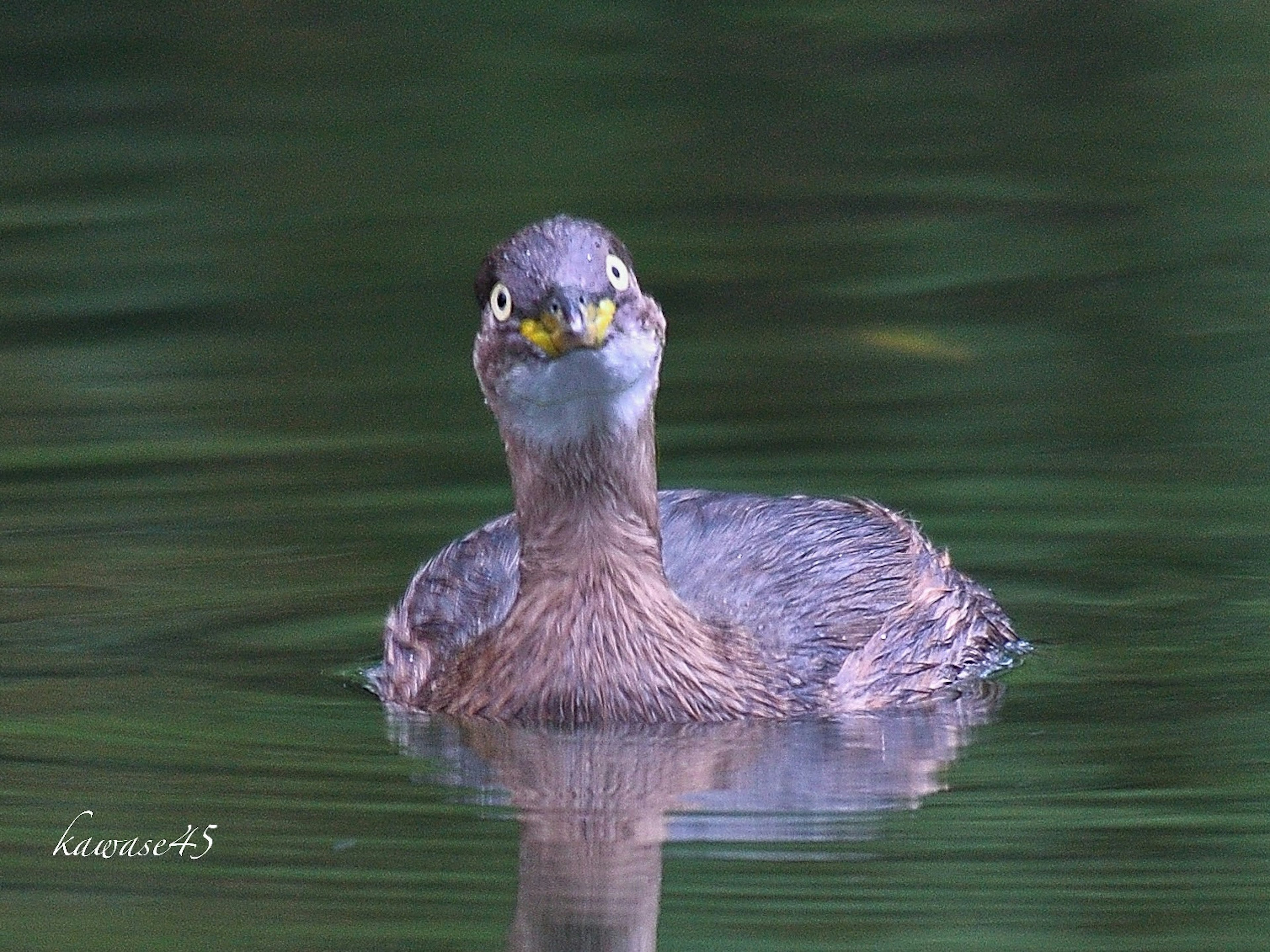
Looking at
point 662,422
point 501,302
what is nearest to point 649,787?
point 501,302

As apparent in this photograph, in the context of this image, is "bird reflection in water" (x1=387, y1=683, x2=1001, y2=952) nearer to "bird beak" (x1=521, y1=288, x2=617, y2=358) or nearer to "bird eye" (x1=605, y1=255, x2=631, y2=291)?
"bird beak" (x1=521, y1=288, x2=617, y2=358)

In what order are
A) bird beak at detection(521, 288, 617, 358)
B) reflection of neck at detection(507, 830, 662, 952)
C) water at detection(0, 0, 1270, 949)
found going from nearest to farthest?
reflection of neck at detection(507, 830, 662, 952), water at detection(0, 0, 1270, 949), bird beak at detection(521, 288, 617, 358)

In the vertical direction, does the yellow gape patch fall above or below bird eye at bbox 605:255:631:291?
below

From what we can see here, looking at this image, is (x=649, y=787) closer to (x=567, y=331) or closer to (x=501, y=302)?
(x=567, y=331)

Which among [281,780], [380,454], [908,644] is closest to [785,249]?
[380,454]

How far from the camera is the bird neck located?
10.1 meters

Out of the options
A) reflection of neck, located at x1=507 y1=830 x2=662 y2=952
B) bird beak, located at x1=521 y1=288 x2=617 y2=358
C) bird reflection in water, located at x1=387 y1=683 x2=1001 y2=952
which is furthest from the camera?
bird beak, located at x1=521 y1=288 x2=617 y2=358

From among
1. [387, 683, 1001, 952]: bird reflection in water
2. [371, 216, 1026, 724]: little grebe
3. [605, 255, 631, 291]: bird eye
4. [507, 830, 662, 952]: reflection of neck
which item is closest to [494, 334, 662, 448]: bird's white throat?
[371, 216, 1026, 724]: little grebe

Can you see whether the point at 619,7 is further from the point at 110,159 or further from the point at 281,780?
the point at 281,780

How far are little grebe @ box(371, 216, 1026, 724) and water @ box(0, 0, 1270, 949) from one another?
0.96 ft

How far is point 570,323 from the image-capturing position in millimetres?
9266

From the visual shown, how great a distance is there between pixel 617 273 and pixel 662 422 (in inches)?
179

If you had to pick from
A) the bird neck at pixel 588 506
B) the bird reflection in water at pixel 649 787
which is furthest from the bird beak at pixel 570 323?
the bird reflection in water at pixel 649 787

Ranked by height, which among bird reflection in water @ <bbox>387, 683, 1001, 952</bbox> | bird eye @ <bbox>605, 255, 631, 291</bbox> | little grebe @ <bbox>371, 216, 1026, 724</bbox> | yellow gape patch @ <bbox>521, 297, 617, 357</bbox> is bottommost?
bird reflection in water @ <bbox>387, 683, 1001, 952</bbox>
